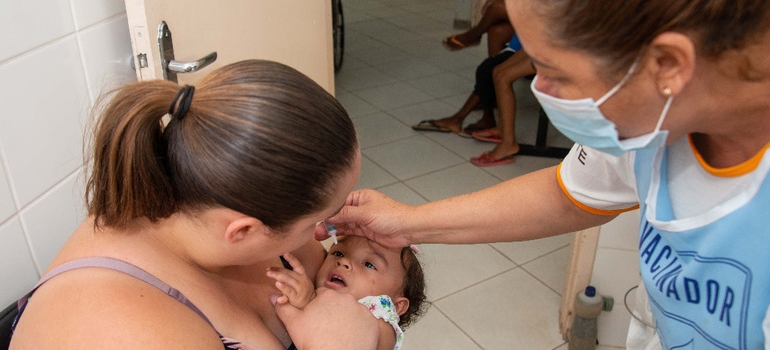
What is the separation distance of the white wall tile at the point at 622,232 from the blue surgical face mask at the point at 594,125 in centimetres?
137

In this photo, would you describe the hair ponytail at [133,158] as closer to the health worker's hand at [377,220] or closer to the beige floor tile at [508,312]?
the health worker's hand at [377,220]

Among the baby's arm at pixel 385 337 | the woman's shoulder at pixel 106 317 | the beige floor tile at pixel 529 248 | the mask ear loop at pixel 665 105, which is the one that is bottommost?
the beige floor tile at pixel 529 248

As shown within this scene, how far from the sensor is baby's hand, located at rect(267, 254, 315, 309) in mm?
1194

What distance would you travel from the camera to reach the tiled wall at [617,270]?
86.9 inches

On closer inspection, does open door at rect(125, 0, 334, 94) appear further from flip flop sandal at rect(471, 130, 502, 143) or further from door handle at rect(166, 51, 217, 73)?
flip flop sandal at rect(471, 130, 502, 143)

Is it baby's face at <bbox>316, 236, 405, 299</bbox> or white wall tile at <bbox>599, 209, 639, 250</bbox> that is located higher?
baby's face at <bbox>316, 236, 405, 299</bbox>

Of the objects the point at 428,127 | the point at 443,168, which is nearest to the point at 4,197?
the point at 443,168

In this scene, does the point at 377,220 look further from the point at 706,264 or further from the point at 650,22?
the point at 650,22

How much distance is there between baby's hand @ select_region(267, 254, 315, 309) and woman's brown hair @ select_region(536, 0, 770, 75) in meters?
0.71

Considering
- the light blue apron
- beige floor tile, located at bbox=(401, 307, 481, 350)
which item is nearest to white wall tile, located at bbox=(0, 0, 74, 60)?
the light blue apron

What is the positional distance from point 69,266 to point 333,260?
0.58 metres

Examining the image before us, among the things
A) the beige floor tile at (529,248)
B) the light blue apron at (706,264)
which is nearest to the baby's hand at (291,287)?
the light blue apron at (706,264)

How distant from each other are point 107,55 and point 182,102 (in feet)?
2.48

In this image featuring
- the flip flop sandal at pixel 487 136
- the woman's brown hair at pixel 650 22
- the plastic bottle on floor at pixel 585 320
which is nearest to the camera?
the woman's brown hair at pixel 650 22
